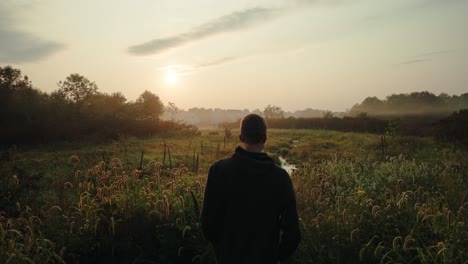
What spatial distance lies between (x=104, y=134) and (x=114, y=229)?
28233 millimetres

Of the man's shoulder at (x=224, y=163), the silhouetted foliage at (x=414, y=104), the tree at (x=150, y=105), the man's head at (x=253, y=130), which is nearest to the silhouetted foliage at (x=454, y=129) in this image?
the man's head at (x=253, y=130)

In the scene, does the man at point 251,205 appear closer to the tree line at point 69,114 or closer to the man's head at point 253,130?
the man's head at point 253,130

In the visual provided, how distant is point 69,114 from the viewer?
4081 cm

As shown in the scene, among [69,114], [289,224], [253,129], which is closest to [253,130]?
[253,129]

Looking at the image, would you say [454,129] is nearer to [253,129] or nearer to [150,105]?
[253,129]

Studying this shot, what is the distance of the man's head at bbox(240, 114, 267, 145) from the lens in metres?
3.31

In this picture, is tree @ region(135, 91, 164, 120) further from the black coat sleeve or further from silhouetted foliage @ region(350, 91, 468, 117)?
silhouetted foliage @ region(350, 91, 468, 117)

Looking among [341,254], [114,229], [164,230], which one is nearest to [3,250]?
[114,229]

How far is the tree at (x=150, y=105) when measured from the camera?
5156cm

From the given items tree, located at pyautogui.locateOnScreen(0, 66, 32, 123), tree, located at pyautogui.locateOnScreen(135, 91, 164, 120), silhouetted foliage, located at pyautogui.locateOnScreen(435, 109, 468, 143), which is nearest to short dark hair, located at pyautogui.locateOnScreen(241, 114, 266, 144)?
silhouetted foliage, located at pyautogui.locateOnScreen(435, 109, 468, 143)

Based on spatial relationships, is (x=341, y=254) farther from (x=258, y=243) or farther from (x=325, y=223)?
(x=258, y=243)

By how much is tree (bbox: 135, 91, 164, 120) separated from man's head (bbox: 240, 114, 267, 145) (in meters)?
48.5

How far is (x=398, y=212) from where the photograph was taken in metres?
6.43

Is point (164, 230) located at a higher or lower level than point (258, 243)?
lower
